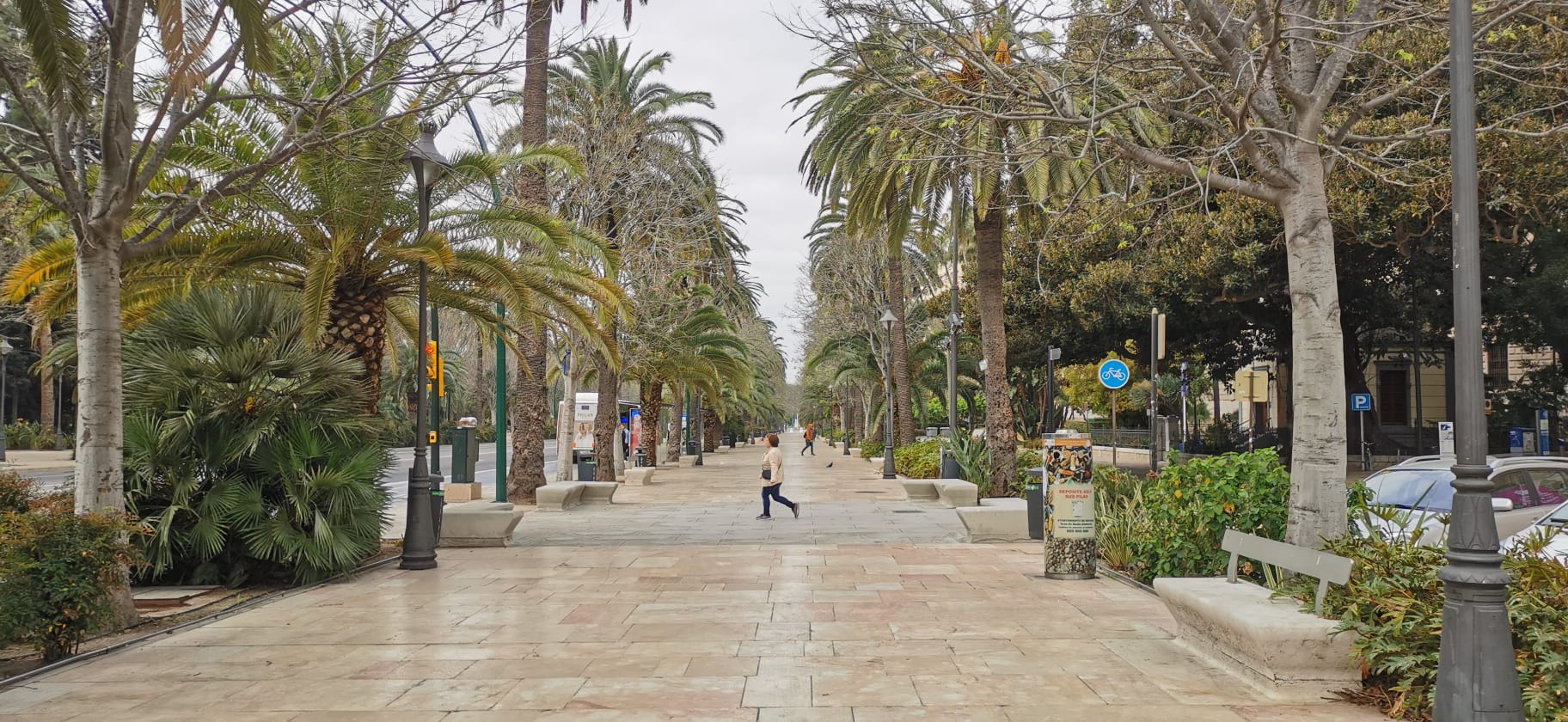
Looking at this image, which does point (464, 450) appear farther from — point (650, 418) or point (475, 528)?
point (650, 418)

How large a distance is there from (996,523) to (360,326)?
346 inches

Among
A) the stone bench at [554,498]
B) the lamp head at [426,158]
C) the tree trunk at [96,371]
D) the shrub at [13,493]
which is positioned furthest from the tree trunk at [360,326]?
Answer: the stone bench at [554,498]

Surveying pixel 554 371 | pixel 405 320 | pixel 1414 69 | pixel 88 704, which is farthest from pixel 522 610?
pixel 554 371

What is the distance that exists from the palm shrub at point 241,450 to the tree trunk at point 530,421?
802cm

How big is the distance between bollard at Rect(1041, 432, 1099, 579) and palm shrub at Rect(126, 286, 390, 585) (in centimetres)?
739

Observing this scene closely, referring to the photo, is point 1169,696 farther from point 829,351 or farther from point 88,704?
point 829,351

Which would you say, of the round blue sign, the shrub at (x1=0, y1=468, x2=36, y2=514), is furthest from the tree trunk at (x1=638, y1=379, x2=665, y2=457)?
the shrub at (x1=0, y1=468, x2=36, y2=514)

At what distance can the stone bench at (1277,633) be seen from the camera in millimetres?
6289

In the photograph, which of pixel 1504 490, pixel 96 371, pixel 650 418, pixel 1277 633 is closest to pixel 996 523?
pixel 1504 490

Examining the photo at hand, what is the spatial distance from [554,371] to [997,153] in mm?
24650

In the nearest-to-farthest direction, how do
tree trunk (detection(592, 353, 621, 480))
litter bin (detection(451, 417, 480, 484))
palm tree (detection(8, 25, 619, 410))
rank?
palm tree (detection(8, 25, 619, 410)) → litter bin (detection(451, 417, 480, 484)) → tree trunk (detection(592, 353, 621, 480))

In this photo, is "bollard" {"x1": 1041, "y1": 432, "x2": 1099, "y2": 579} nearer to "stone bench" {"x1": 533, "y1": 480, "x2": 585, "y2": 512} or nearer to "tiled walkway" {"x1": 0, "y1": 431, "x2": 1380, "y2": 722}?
"tiled walkway" {"x1": 0, "y1": 431, "x2": 1380, "y2": 722}

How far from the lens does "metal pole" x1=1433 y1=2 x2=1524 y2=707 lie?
16.7 ft

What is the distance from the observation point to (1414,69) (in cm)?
1722
